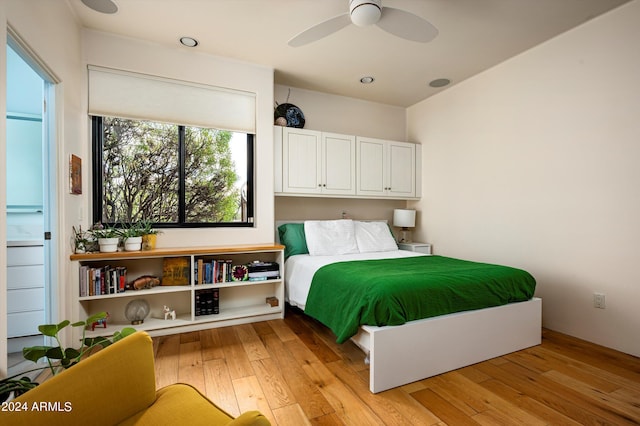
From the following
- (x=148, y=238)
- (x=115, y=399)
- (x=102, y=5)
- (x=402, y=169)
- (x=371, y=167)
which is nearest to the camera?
(x=115, y=399)

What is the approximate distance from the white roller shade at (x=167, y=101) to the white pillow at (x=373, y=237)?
1762 millimetres

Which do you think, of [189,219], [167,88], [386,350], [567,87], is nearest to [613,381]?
[386,350]

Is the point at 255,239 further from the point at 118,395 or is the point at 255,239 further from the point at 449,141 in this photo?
the point at 449,141

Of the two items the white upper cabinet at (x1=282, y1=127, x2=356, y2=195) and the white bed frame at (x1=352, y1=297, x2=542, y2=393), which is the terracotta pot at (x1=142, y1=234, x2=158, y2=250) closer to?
the white upper cabinet at (x1=282, y1=127, x2=356, y2=195)

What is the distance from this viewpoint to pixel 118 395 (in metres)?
0.96

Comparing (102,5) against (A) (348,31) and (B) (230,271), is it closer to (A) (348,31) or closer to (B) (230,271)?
(A) (348,31)

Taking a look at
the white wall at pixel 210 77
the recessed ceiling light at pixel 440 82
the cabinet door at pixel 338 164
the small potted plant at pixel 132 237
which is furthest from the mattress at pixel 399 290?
the recessed ceiling light at pixel 440 82

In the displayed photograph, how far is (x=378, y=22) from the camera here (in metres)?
2.01

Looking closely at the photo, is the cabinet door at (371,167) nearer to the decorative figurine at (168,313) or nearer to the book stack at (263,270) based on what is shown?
the book stack at (263,270)

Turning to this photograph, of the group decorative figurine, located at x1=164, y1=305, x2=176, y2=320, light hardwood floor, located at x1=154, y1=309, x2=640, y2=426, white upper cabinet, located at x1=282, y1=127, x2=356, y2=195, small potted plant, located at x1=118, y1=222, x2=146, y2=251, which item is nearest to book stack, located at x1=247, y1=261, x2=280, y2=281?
light hardwood floor, located at x1=154, y1=309, x2=640, y2=426

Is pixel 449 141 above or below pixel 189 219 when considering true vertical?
above

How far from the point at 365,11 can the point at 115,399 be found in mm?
2242

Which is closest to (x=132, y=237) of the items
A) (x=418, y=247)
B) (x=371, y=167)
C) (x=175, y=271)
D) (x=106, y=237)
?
(x=106, y=237)

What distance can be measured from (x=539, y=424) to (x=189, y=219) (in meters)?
3.12
